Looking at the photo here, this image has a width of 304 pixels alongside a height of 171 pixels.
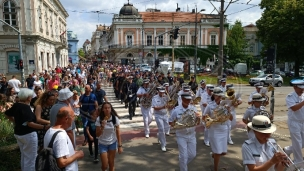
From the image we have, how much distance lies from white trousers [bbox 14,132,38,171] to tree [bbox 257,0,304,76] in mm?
32034

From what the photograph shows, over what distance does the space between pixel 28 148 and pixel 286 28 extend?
111ft

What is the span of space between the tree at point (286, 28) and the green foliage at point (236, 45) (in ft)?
26.0

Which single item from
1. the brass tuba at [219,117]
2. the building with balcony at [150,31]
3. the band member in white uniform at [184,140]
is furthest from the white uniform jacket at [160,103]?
the building with balcony at [150,31]

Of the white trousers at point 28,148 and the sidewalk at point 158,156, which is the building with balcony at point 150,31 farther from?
the white trousers at point 28,148

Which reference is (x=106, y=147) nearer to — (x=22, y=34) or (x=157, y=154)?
(x=157, y=154)

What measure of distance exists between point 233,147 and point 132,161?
290 cm

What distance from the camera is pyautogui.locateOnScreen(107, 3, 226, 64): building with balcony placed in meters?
13.2

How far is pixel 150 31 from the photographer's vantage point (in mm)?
16844

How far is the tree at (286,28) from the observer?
102ft

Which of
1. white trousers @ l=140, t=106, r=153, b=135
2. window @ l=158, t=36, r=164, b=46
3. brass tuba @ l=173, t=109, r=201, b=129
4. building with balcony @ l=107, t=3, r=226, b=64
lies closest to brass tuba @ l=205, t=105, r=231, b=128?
brass tuba @ l=173, t=109, r=201, b=129

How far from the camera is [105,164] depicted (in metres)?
4.80

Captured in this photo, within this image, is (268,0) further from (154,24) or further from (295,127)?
(295,127)

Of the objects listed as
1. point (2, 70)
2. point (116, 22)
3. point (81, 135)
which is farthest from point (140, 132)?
point (2, 70)

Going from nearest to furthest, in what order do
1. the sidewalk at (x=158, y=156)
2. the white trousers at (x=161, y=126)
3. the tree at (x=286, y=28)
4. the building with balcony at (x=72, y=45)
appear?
the sidewalk at (x=158, y=156), the white trousers at (x=161, y=126), the tree at (x=286, y=28), the building with balcony at (x=72, y=45)
